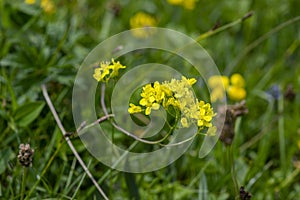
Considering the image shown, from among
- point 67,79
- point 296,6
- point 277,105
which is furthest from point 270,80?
point 67,79

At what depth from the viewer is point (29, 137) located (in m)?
1.78

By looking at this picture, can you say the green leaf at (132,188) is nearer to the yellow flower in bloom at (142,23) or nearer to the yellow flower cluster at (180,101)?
the yellow flower cluster at (180,101)

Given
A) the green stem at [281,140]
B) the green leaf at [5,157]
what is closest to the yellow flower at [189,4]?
the green stem at [281,140]

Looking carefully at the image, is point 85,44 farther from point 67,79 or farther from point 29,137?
point 29,137

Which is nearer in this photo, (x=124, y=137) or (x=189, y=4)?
(x=124, y=137)

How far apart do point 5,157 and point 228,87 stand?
1.03m

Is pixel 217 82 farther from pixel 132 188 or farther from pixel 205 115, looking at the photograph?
pixel 205 115

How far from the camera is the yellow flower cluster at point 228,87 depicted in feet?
7.31

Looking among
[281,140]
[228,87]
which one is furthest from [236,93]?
[281,140]

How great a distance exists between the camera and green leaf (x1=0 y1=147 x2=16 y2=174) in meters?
1.65

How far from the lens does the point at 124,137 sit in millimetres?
1942

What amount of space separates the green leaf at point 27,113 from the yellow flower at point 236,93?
2.80 ft

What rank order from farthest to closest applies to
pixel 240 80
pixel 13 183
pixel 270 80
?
1. pixel 270 80
2. pixel 240 80
3. pixel 13 183

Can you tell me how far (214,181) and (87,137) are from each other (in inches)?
18.4
